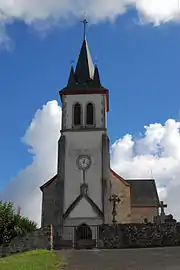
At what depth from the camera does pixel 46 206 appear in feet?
139

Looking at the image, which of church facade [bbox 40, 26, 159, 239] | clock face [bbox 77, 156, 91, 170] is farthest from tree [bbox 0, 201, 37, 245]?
clock face [bbox 77, 156, 91, 170]

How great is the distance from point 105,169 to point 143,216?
28.8ft

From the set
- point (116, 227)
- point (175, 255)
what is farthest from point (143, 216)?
point (175, 255)

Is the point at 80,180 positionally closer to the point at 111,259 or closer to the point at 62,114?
the point at 62,114

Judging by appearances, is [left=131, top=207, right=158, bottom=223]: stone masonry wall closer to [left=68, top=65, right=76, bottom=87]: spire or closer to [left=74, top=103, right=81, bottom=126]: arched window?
[left=74, top=103, right=81, bottom=126]: arched window

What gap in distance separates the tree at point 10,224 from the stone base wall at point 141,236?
6742mm

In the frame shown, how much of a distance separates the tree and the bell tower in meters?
5.06

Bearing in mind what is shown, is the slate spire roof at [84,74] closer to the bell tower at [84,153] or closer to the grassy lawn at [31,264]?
the bell tower at [84,153]

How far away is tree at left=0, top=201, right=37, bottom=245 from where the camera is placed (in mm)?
32188

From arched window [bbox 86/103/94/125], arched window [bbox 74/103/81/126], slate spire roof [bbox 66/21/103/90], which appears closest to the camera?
arched window [bbox 86/103/94/125]

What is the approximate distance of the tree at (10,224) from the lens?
32188mm

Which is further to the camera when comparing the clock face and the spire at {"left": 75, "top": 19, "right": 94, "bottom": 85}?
the spire at {"left": 75, "top": 19, "right": 94, "bottom": 85}

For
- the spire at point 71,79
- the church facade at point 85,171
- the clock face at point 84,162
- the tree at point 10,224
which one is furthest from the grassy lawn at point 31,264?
the spire at point 71,79

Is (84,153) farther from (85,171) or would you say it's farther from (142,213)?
(142,213)
